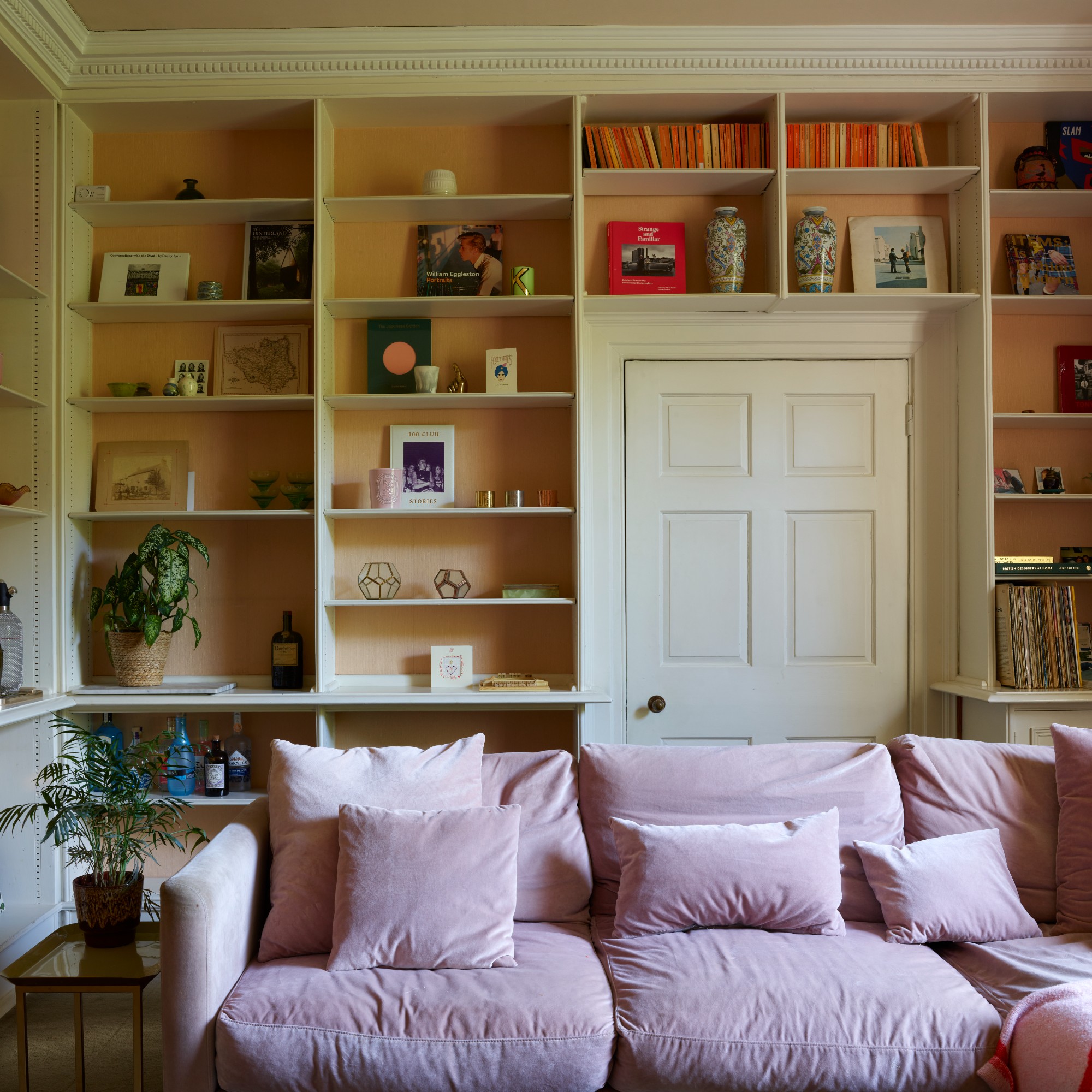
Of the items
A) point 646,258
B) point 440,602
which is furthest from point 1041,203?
point 440,602

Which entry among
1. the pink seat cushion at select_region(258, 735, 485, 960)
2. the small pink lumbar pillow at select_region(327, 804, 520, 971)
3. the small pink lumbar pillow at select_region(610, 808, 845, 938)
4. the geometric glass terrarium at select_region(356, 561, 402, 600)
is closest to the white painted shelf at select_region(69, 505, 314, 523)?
the geometric glass terrarium at select_region(356, 561, 402, 600)

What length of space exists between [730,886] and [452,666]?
1.43 m

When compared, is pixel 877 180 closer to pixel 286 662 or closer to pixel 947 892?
pixel 947 892

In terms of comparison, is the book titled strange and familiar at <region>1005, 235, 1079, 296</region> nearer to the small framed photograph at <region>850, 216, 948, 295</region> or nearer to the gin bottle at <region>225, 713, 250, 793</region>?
the small framed photograph at <region>850, 216, 948, 295</region>

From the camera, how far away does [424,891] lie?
196 cm

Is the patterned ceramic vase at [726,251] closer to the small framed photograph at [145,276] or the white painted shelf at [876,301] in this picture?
the white painted shelf at [876,301]

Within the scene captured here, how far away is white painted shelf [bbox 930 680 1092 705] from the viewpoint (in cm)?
293

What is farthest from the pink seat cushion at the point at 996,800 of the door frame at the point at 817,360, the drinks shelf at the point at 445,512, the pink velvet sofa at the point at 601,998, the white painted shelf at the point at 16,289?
the white painted shelf at the point at 16,289

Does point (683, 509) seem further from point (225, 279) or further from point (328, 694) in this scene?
point (225, 279)

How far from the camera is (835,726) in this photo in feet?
10.8

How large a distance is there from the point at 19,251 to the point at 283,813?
2.27m

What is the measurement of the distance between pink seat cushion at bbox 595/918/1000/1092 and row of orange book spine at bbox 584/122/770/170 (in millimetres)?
2587

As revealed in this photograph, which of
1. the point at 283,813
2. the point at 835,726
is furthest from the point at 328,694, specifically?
the point at 835,726

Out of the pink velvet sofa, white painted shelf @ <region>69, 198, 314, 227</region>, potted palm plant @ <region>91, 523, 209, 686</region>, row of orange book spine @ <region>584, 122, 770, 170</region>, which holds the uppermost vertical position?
row of orange book spine @ <region>584, 122, 770, 170</region>
